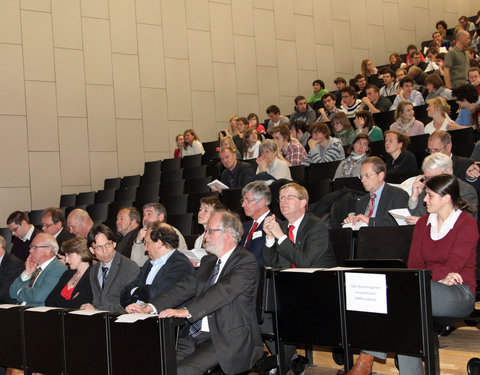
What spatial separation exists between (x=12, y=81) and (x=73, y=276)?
5.63 metres

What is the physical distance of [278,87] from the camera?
11.5 m

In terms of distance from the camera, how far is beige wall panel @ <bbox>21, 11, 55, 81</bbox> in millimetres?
9164

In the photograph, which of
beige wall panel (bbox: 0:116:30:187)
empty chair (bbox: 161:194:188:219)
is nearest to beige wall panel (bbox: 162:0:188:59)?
beige wall panel (bbox: 0:116:30:187)

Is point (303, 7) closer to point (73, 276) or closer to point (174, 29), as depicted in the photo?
point (174, 29)

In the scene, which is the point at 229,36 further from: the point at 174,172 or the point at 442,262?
the point at 442,262

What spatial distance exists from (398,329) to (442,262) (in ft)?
1.86

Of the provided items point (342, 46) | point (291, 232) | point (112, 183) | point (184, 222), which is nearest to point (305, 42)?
point (342, 46)

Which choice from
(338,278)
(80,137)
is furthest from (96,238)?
(80,137)

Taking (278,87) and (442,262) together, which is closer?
(442,262)

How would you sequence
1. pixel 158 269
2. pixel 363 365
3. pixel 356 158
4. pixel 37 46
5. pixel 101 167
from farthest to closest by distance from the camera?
1. pixel 101 167
2. pixel 37 46
3. pixel 356 158
4. pixel 158 269
5. pixel 363 365

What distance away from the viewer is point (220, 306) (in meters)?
3.02

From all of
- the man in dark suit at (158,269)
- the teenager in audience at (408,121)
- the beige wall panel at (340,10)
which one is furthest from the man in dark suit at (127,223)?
the beige wall panel at (340,10)

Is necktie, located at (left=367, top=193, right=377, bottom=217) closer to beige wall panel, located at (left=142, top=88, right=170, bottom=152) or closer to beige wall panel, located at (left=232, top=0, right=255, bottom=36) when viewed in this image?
beige wall panel, located at (left=142, top=88, right=170, bottom=152)

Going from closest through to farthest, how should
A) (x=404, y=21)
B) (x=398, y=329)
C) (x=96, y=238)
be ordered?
(x=398, y=329) < (x=96, y=238) < (x=404, y=21)
